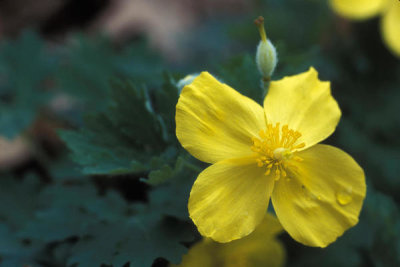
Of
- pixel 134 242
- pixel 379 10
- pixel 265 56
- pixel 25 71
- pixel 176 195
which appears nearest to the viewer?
pixel 265 56

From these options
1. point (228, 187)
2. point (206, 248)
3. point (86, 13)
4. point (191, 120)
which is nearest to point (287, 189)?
point (228, 187)

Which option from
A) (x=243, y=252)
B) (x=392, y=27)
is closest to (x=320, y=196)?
(x=243, y=252)

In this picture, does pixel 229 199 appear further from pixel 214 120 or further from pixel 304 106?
pixel 304 106

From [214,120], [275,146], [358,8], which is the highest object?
[214,120]

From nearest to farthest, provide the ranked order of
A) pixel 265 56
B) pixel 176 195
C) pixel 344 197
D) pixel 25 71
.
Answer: pixel 344 197, pixel 265 56, pixel 176 195, pixel 25 71

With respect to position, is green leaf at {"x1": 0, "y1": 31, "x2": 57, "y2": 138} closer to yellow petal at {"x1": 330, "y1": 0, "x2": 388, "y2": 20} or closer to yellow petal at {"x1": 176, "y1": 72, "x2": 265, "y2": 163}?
yellow petal at {"x1": 176, "y1": 72, "x2": 265, "y2": 163}

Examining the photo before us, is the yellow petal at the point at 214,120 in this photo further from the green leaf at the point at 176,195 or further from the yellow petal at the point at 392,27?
the yellow petal at the point at 392,27

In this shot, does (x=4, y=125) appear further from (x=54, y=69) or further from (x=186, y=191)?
(x=186, y=191)

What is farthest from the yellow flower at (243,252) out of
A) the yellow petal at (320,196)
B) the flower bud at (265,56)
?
the flower bud at (265,56)
